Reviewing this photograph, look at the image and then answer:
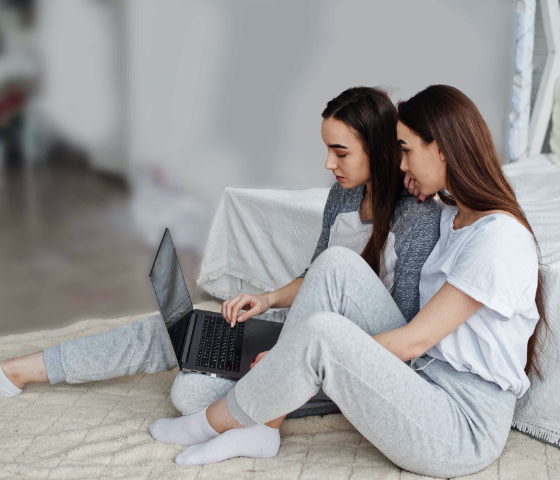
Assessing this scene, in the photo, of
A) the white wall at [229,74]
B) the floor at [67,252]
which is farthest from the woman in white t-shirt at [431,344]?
the white wall at [229,74]

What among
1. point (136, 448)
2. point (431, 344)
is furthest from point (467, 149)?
point (136, 448)

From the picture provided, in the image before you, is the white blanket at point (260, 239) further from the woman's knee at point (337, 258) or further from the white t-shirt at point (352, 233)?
the woman's knee at point (337, 258)

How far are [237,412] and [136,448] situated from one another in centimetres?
22

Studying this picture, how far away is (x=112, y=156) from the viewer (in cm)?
339

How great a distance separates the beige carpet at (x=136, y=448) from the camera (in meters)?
1.20

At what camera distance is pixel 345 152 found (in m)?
1.38

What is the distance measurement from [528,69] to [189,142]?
1.55 metres

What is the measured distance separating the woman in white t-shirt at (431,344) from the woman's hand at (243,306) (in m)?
0.16

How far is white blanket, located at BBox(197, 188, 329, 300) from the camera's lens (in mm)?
2037

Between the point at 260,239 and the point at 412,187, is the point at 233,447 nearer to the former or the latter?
the point at 412,187

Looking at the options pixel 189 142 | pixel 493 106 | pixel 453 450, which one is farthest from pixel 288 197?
pixel 493 106

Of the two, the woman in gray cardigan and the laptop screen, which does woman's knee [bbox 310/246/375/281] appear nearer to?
the woman in gray cardigan

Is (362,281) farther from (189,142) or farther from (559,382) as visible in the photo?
(189,142)

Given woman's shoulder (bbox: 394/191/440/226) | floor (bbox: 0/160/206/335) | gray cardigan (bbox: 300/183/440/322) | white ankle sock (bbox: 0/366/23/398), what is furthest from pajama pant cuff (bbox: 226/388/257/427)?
floor (bbox: 0/160/206/335)
